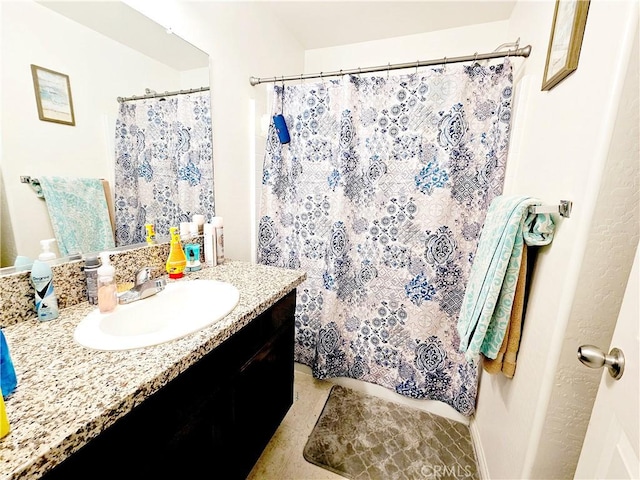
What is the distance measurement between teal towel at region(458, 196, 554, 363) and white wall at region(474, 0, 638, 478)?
7 centimetres

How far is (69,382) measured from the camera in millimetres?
548

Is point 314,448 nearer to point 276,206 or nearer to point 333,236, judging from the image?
point 333,236

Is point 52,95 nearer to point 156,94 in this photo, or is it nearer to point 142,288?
point 156,94

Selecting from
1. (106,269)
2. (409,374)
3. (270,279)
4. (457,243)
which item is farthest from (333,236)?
(106,269)

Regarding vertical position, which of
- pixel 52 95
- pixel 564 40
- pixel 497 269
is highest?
pixel 564 40

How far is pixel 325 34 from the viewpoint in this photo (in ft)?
6.12

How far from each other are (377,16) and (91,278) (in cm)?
199

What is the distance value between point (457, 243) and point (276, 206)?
1040 millimetres

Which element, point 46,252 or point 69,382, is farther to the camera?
point 46,252

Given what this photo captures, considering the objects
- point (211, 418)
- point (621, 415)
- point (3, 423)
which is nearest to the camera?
point (3, 423)

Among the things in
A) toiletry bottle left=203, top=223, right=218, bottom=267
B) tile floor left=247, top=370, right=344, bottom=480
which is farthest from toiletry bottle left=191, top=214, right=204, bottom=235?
tile floor left=247, top=370, right=344, bottom=480

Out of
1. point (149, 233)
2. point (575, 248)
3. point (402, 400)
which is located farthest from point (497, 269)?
point (149, 233)

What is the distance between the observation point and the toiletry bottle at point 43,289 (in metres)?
0.76

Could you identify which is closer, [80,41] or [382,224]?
[80,41]
